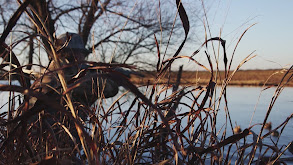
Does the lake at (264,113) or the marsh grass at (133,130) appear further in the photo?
the lake at (264,113)

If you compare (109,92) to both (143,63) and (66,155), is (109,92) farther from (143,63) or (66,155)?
(66,155)

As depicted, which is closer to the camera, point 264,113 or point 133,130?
point 133,130

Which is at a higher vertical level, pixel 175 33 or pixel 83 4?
pixel 83 4

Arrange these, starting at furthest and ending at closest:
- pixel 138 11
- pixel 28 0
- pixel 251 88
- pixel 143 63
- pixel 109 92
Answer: pixel 251 88, pixel 143 63, pixel 138 11, pixel 109 92, pixel 28 0

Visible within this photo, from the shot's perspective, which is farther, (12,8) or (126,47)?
(126,47)

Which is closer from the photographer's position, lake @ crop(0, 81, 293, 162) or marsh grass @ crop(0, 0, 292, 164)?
marsh grass @ crop(0, 0, 292, 164)

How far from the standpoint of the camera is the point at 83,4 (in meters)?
6.10

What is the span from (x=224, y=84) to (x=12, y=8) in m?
5.71

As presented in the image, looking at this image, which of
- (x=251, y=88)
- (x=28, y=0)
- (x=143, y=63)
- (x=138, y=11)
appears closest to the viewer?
(x=28, y=0)

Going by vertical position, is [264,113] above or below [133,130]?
below

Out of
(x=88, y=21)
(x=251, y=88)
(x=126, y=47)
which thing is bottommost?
(x=251, y=88)

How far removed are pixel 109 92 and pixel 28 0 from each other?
3514mm

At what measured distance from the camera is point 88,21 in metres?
6.34

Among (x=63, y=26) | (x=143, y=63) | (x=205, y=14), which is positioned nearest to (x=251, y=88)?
(x=143, y=63)
